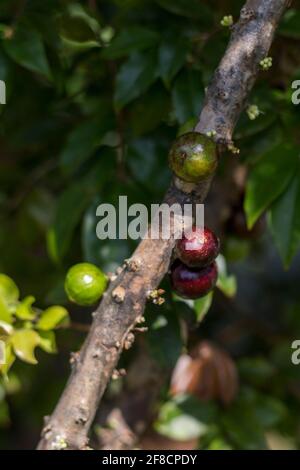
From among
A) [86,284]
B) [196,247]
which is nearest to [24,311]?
[86,284]

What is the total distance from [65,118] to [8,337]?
31.0 inches

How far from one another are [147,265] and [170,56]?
580 mm

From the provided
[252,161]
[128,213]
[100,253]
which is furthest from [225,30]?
[100,253]

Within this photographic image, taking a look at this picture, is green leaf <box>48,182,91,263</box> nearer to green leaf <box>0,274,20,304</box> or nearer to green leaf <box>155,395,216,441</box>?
green leaf <box>0,274,20,304</box>

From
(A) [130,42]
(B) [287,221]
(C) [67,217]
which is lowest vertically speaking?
(B) [287,221]

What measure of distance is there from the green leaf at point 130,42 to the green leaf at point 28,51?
0.13 meters

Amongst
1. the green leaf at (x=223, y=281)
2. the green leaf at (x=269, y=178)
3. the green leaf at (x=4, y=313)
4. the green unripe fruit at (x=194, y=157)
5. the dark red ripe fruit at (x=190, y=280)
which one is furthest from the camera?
the green leaf at (x=223, y=281)

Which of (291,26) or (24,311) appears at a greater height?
(291,26)

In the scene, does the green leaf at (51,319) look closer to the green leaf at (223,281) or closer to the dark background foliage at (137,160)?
the dark background foliage at (137,160)

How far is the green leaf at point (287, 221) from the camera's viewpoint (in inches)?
63.2

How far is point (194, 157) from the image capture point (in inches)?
48.9

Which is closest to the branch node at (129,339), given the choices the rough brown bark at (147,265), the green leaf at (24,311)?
the rough brown bark at (147,265)

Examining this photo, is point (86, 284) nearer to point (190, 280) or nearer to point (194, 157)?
point (190, 280)
